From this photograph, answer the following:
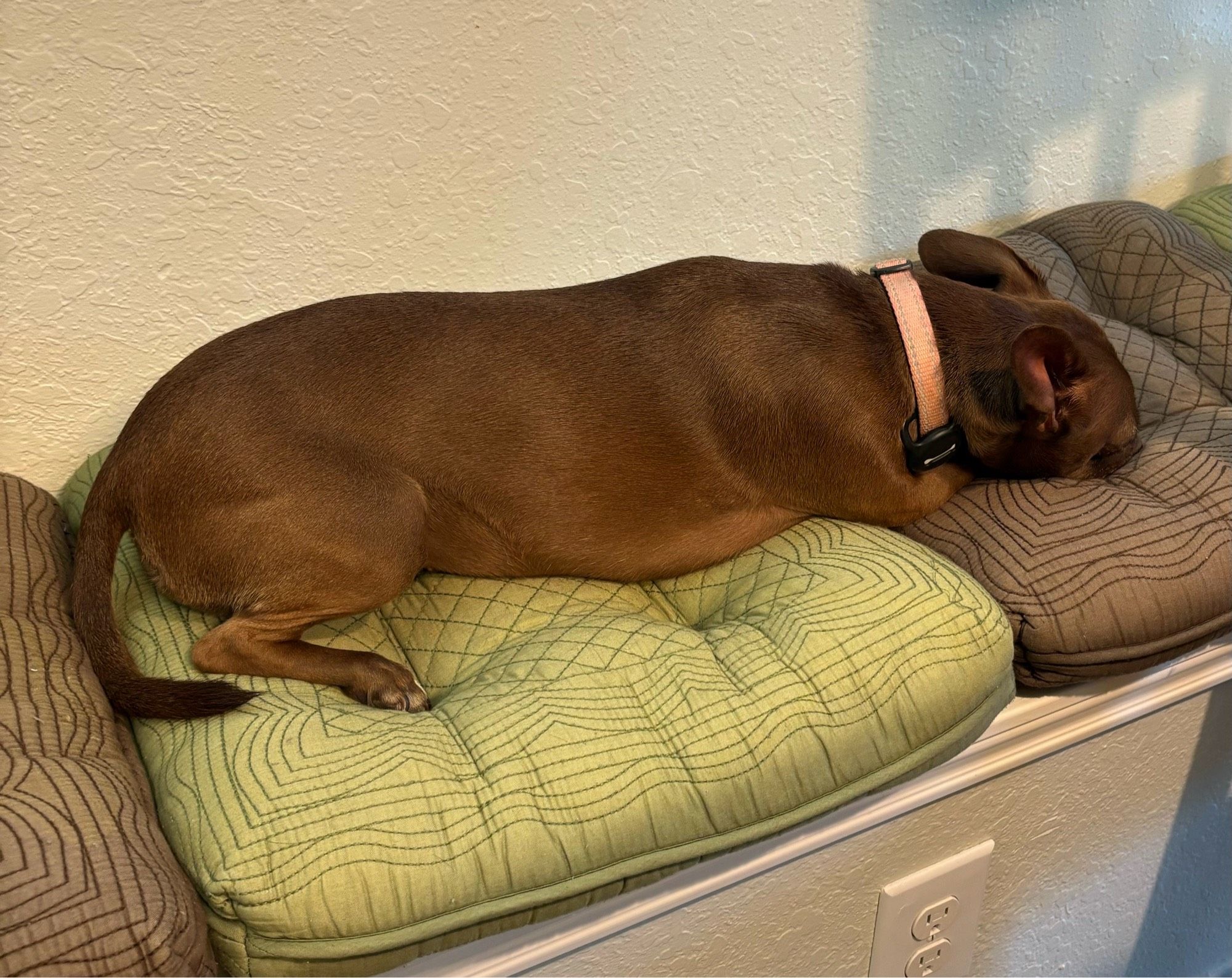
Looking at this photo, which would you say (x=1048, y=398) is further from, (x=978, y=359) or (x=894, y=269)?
(x=894, y=269)

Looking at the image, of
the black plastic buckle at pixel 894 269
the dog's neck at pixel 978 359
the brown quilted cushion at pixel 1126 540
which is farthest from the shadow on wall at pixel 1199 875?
the black plastic buckle at pixel 894 269

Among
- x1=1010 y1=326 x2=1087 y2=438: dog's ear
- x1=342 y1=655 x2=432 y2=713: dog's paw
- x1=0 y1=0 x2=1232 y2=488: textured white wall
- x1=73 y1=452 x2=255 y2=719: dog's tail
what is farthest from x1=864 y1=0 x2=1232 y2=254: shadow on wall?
x1=73 y1=452 x2=255 y2=719: dog's tail

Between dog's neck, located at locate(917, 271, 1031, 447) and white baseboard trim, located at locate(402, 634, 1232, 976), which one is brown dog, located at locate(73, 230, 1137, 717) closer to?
dog's neck, located at locate(917, 271, 1031, 447)

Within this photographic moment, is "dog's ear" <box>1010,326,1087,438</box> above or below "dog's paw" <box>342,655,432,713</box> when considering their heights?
above

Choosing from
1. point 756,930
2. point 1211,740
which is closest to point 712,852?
point 756,930

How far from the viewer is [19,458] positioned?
5.68 ft

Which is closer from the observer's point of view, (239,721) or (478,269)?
(239,721)

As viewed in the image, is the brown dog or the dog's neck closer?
the brown dog

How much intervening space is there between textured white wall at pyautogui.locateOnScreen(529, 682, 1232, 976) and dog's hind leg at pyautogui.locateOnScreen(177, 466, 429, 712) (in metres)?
0.43

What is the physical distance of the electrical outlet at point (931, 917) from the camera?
146cm

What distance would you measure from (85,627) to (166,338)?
615 millimetres

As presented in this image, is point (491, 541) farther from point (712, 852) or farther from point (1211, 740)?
point (1211, 740)

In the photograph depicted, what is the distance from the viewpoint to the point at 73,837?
0.99m

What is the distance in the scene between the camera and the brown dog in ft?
4.45
